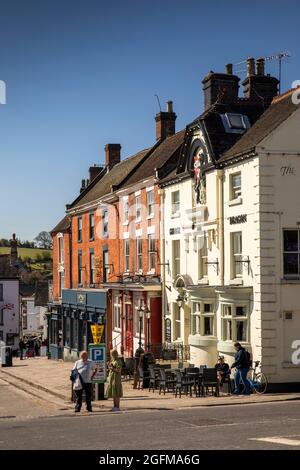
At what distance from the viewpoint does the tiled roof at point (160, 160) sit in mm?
40669

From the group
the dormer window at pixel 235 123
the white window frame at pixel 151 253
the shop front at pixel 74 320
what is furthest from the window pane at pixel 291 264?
the shop front at pixel 74 320

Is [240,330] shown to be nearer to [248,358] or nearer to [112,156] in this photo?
[248,358]

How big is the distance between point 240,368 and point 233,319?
2893 mm

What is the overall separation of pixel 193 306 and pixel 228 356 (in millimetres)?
3457

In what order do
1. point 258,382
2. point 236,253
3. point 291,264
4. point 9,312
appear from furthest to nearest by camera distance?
point 9,312 < point 236,253 < point 291,264 < point 258,382

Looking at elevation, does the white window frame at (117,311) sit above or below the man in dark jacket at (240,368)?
above

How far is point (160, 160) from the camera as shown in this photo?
144ft

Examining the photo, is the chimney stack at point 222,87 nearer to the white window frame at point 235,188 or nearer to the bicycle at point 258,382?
the white window frame at point 235,188

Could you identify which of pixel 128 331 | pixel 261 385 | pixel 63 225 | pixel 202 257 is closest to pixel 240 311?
pixel 261 385

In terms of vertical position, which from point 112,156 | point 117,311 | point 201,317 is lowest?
point 117,311

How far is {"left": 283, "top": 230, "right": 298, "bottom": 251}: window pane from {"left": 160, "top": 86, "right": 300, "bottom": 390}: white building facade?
37 mm

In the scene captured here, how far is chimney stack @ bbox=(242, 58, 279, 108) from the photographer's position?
118ft

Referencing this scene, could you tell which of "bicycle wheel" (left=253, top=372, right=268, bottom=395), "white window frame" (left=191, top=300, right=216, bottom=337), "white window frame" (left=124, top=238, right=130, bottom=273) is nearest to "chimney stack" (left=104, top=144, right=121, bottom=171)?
"white window frame" (left=124, top=238, right=130, bottom=273)

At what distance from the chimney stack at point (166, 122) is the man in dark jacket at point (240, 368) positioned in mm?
21982
